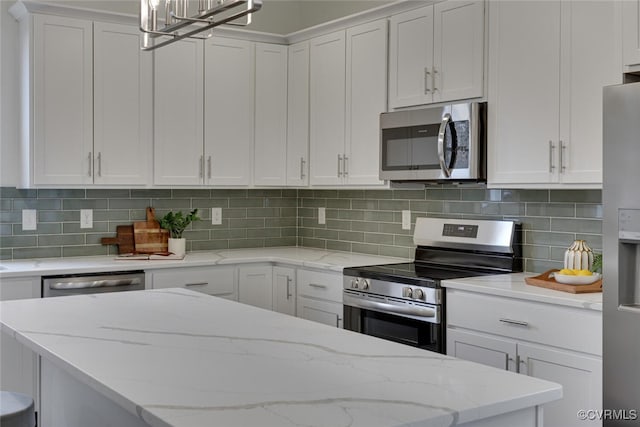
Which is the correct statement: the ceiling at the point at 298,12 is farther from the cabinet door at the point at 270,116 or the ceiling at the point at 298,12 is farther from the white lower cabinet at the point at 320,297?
the white lower cabinet at the point at 320,297

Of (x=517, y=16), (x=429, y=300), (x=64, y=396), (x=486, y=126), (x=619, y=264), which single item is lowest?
(x=64, y=396)

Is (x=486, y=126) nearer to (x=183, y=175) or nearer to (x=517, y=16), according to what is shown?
(x=517, y=16)

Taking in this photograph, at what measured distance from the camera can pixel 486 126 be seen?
367cm

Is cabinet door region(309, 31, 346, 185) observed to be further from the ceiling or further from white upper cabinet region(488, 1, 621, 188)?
white upper cabinet region(488, 1, 621, 188)

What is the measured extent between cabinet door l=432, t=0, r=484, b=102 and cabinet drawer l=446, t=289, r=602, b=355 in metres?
1.10

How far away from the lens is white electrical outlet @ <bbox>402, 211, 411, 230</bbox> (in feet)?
15.1

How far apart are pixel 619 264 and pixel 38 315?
215 centimetres

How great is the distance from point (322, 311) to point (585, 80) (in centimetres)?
200

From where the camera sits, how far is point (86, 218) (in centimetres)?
464

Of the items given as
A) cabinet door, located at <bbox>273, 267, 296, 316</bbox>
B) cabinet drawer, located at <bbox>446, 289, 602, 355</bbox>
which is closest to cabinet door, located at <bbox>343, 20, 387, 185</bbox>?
cabinet door, located at <bbox>273, 267, 296, 316</bbox>

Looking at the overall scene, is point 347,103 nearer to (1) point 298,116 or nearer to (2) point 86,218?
(1) point 298,116

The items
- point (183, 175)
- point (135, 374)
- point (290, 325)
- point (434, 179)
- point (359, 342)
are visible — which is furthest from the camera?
point (183, 175)

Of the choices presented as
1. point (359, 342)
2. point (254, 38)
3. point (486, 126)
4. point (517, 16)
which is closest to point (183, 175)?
point (254, 38)

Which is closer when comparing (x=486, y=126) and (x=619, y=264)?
(x=619, y=264)
